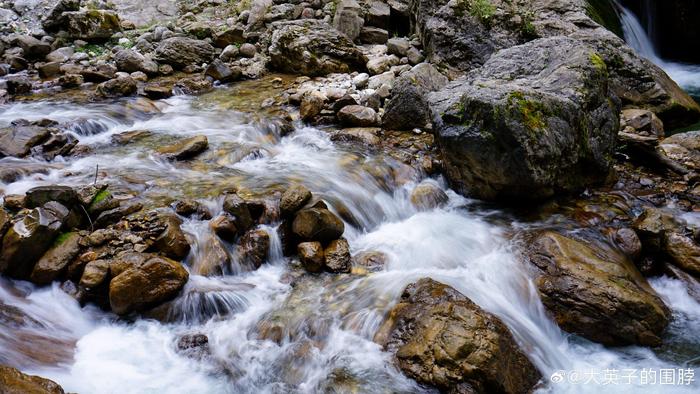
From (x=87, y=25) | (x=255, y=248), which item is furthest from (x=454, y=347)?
(x=87, y=25)

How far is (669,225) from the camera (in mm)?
5148

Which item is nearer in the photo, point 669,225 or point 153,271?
point 153,271

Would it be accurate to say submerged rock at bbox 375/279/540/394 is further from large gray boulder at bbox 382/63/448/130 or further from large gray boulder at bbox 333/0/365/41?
large gray boulder at bbox 333/0/365/41

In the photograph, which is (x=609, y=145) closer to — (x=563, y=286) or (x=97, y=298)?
(x=563, y=286)

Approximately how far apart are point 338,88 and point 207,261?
556 centimetres

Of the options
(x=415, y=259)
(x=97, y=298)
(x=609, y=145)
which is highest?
(x=609, y=145)

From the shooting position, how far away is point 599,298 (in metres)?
4.23

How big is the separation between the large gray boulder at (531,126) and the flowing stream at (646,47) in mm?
7729

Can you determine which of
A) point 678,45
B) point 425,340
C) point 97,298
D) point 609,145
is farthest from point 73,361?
point 678,45

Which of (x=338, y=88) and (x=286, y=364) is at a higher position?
(x=338, y=88)

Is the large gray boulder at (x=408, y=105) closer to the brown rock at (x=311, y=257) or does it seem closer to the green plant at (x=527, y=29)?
the green plant at (x=527, y=29)

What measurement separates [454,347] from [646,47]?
13709mm

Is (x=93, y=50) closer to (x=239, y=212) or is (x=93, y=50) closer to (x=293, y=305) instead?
(x=239, y=212)

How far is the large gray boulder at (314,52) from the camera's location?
10.4 metres
